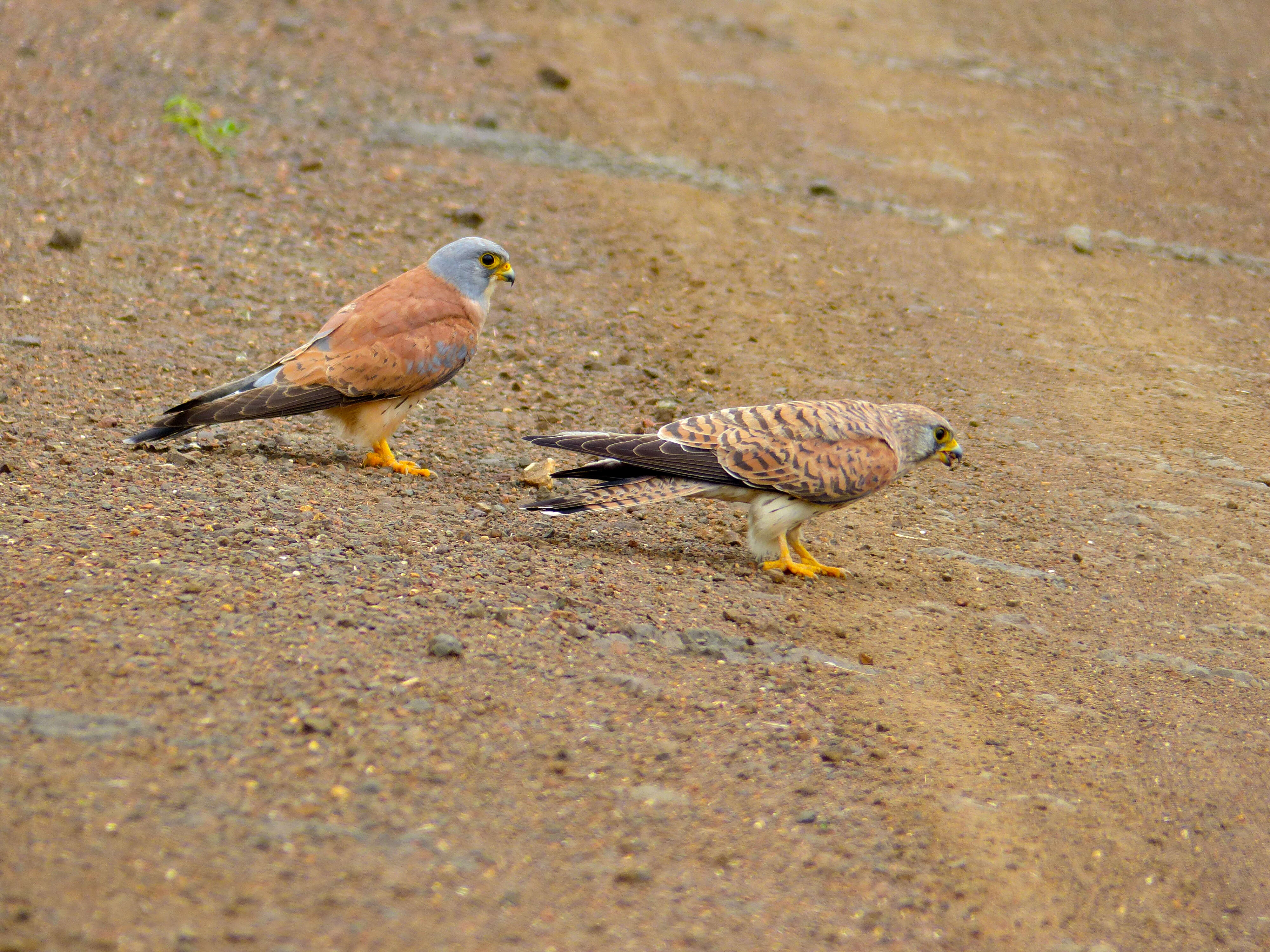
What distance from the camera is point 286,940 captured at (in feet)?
8.48

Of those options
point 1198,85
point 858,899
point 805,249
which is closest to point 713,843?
point 858,899

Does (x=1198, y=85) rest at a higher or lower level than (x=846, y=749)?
higher

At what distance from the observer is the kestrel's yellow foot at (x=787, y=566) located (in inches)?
200

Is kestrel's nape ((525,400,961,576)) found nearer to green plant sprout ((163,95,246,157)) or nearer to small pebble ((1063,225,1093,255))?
small pebble ((1063,225,1093,255))

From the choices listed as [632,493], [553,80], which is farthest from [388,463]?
[553,80]

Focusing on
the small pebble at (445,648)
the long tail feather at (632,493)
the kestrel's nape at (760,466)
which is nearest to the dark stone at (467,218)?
the kestrel's nape at (760,466)

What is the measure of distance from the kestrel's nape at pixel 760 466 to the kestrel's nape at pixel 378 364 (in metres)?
0.93

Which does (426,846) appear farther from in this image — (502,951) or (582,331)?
(582,331)

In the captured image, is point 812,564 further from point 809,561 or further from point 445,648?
point 445,648

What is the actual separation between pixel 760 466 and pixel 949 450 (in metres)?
1.04

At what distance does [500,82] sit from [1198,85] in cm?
779

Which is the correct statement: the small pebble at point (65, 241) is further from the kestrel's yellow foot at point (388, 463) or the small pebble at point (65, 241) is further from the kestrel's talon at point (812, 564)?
the kestrel's talon at point (812, 564)

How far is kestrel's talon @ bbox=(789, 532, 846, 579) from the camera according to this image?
5141 mm

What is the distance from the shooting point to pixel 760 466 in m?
4.95
